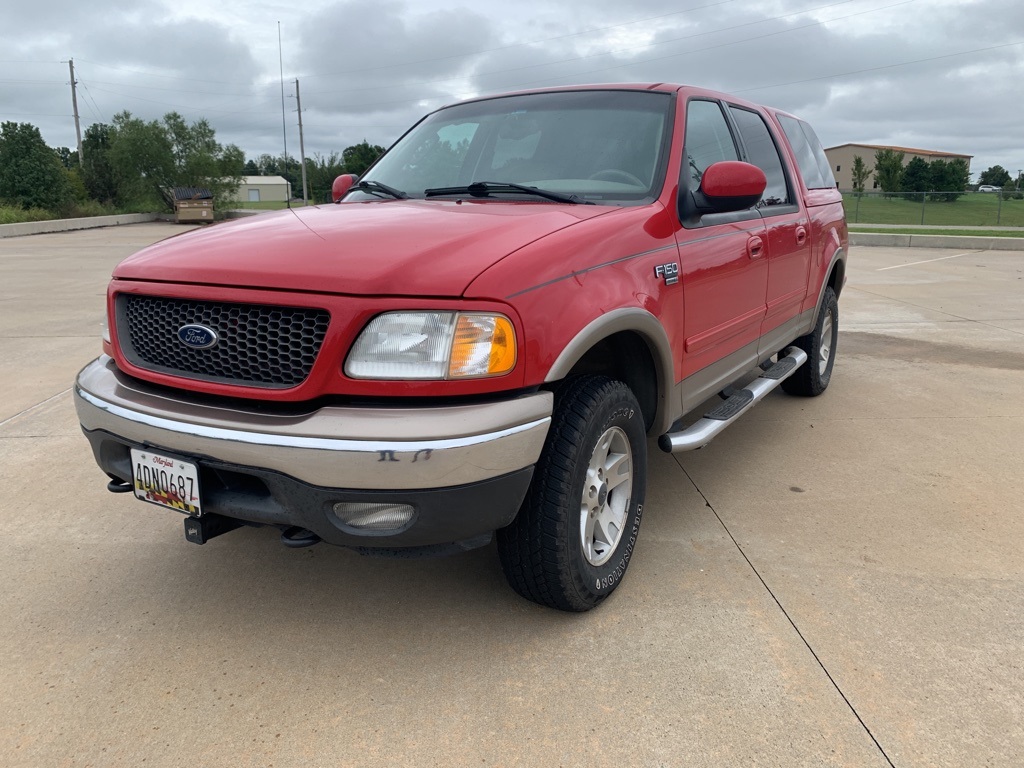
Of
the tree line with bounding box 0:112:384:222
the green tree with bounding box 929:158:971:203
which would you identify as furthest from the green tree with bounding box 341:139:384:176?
the green tree with bounding box 929:158:971:203

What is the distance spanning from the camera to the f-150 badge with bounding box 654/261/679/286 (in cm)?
275

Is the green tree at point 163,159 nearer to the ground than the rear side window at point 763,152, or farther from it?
farther from it

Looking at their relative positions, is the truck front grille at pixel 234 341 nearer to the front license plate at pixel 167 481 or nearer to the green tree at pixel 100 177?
the front license plate at pixel 167 481

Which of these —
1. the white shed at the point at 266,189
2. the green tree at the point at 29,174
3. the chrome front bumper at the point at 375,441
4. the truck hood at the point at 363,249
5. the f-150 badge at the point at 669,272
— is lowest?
the chrome front bumper at the point at 375,441

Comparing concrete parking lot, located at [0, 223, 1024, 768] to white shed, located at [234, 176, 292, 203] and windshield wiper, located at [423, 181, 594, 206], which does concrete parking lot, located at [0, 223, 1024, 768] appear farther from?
white shed, located at [234, 176, 292, 203]

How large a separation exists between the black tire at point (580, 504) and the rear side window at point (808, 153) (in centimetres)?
285

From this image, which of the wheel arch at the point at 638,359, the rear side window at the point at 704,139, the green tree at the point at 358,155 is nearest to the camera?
the wheel arch at the point at 638,359

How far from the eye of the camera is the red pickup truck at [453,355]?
6.82ft

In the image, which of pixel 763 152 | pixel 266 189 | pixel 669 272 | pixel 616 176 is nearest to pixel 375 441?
pixel 669 272

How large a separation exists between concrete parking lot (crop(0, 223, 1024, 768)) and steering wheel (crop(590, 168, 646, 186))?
1.45 metres

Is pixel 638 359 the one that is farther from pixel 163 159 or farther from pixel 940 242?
pixel 163 159

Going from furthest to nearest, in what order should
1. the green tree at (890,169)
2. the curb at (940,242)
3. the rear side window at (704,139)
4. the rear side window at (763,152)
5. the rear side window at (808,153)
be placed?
the green tree at (890,169) → the curb at (940,242) → the rear side window at (808,153) → the rear side window at (763,152) → the rear side window at (704,139)

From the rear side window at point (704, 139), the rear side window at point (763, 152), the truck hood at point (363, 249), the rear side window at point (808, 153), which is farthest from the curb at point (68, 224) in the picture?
the rear side window at point (704, 139)

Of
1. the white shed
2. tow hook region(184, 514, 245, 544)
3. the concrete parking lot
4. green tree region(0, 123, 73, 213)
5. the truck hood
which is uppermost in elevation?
the white shed
